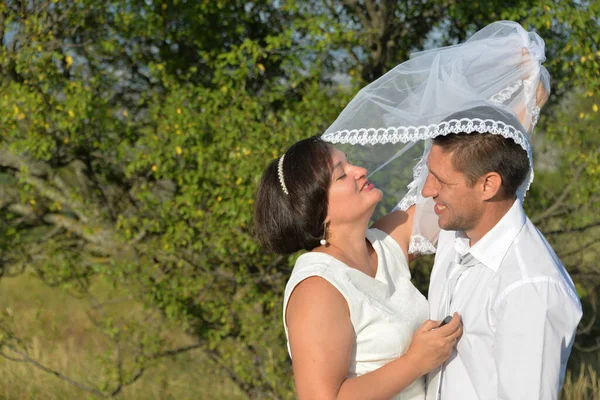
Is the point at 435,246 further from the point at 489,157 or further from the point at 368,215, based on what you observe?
the point at 489,157

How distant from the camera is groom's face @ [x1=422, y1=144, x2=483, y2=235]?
7.74ft

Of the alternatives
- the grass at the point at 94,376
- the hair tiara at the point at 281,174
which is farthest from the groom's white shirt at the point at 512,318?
the grass at the point at 94,376

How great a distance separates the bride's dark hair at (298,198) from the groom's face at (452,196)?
43 cm

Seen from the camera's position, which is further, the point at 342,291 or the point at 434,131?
the point at 342,291

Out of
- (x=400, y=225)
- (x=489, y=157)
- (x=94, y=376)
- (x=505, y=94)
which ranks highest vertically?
(x=505, y=94)

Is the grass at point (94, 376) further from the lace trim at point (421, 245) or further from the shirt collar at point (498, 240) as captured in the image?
the shirt collar at point (498, 240)

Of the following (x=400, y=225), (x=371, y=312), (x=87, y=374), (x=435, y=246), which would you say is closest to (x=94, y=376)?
(x=87, y=374)

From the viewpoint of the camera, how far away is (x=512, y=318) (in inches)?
83.4

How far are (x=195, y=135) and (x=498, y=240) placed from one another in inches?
130

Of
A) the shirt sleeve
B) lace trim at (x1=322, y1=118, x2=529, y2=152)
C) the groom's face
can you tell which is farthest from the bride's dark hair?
the shirt sleeve

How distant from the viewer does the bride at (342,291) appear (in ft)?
7.85

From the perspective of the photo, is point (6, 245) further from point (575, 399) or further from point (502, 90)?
point (502, 90)

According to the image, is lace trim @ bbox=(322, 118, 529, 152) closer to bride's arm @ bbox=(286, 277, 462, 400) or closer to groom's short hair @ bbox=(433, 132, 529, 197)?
groom's short hair @ bbox=(433, 132, 529, 197)

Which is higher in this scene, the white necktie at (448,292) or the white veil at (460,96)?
the white veil at (460,96)
